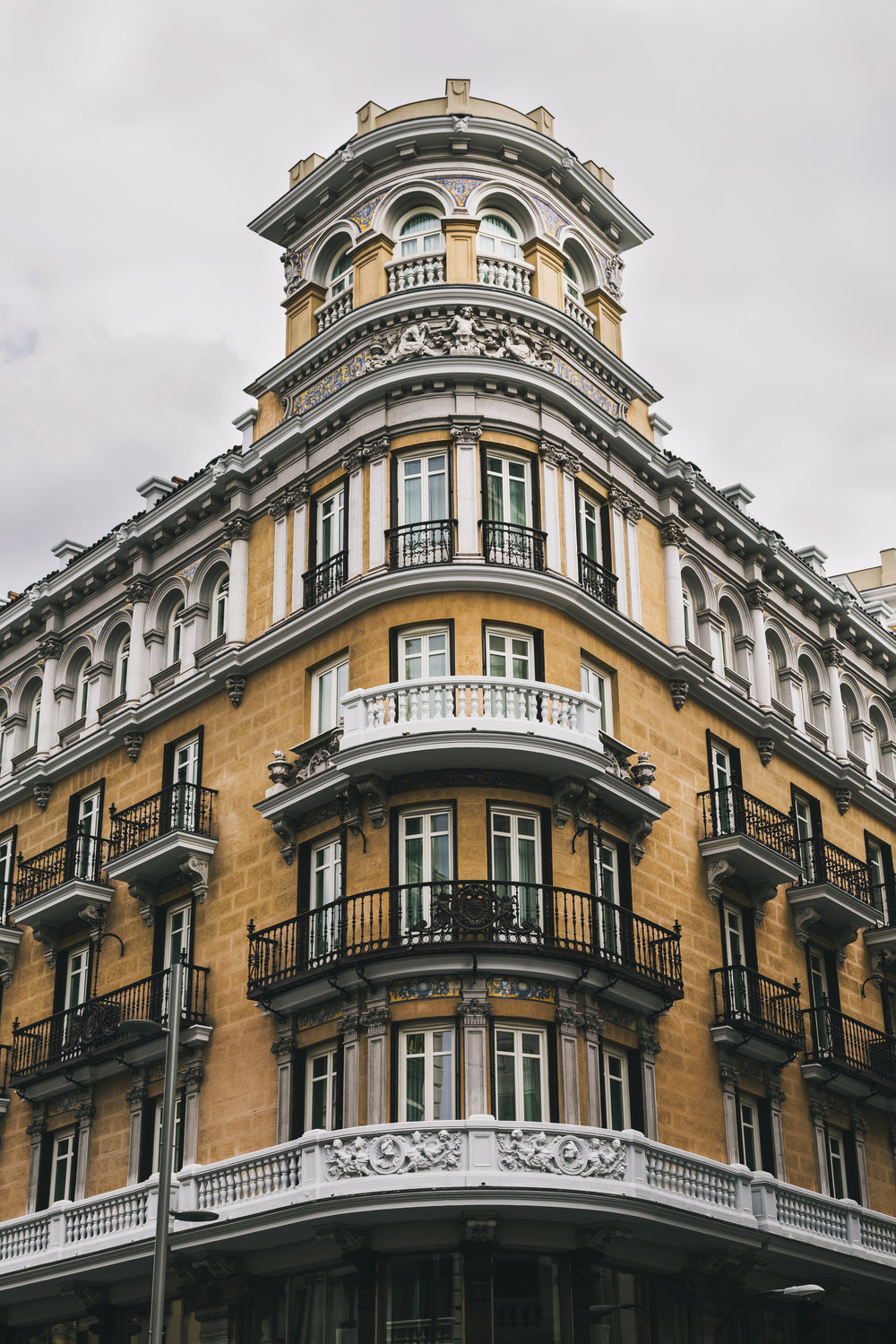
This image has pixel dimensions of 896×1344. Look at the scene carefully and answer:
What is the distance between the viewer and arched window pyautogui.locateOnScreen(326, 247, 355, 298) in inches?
1476

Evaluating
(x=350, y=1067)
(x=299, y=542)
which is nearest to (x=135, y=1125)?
(x=350, y=1067)

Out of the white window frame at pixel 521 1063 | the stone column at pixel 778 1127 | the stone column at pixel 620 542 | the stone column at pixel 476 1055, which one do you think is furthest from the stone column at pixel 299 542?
the stone column at pixel 778 1127

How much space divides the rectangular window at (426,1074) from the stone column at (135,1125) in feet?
24.2

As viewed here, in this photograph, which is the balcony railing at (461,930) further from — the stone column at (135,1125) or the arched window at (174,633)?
the arched window at (174,633)

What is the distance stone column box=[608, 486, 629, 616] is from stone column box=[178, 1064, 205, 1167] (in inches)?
492

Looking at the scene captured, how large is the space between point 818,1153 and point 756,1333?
15.4 feet

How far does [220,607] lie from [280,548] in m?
2.67

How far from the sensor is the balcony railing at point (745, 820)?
34938 mm

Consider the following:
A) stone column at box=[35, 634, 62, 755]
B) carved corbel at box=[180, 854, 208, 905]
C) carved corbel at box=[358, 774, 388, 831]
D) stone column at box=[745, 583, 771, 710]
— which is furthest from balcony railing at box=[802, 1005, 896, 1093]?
stone column at box=[35, 634, 62, 755]

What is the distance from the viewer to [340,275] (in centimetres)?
3791

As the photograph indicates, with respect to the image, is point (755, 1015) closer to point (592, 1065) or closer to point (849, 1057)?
point (849, 1057)

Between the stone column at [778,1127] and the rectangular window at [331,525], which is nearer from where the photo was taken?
the stone column at [778,1127]

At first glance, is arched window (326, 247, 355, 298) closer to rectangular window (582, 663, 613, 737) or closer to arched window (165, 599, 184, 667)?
arched window (165, 599, 184, 667)

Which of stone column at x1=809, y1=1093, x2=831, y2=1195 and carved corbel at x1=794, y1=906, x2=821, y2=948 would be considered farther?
carved corbel at x1=794, y1=906, x2=821, y2=948
